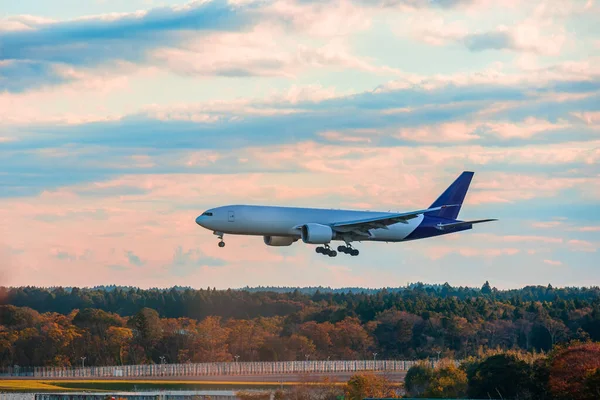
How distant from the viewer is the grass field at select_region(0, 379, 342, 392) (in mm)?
123750

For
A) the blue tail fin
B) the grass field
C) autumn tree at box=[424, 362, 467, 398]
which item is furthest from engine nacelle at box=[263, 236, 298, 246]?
the blue tail fin

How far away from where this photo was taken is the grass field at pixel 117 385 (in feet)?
406

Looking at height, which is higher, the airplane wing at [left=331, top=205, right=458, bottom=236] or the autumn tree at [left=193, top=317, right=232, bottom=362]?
the airplane wing at [left=331, top=205, right=458, bottom=236]

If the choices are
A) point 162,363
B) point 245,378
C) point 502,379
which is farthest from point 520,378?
point 162,363

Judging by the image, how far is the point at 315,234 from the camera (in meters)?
97.2

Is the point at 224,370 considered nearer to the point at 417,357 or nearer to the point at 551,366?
the point at 417,357

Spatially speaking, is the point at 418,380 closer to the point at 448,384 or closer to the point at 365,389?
the point at 448,384

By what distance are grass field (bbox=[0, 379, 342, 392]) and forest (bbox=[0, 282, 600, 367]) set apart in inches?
623

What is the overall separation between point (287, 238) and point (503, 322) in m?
93.9

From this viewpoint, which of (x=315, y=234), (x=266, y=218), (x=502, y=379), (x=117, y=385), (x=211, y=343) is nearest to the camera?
(x=266, y=218)

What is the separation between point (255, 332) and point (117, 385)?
3234 cm

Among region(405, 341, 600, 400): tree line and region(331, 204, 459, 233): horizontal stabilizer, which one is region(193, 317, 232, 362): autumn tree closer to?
region(405, 341, 600, 400): tree line

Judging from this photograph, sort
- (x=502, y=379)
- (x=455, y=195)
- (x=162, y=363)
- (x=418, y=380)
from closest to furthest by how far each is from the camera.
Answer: (x=502, y=379)
(x=418, y=380)
(x=455, y=195)
(x=162, y=363)

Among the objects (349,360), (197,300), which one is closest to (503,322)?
(349,360)
